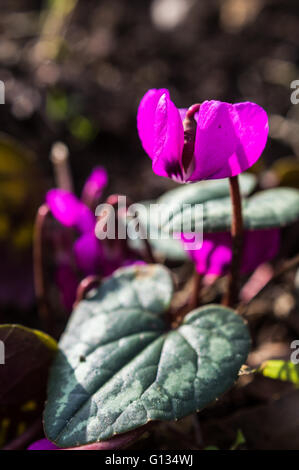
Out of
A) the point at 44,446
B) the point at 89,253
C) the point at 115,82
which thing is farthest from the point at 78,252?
the point at 115,82

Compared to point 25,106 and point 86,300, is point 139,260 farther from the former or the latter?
point 25,106

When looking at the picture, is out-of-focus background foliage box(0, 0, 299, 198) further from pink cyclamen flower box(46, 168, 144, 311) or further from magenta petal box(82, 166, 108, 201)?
pink cyclamen flower box(46, 168, 144, 311)

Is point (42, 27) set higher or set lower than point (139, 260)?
higher

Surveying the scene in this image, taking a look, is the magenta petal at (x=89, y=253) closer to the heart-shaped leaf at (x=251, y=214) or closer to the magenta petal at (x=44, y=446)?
the heart-shaped leaf at (x=251, y=214)

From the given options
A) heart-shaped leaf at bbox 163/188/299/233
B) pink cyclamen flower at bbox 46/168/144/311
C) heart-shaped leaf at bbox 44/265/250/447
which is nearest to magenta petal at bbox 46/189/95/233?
pink cyclamen flower at bbox 46/168/144/311

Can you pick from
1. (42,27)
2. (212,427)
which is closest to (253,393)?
(212,427)

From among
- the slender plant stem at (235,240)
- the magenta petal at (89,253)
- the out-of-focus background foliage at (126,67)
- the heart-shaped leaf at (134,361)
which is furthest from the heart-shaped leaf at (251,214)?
the out-of-focus background foliage at (126,67)
